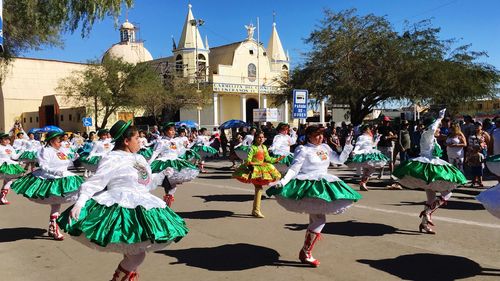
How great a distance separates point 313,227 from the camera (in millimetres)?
6320

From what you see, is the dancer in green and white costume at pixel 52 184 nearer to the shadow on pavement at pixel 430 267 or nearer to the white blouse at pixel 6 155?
the white blouse at pixel 6 155

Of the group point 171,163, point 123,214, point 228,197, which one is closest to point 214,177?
point 228,197

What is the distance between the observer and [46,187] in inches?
321

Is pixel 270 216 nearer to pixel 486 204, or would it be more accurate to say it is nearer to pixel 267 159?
pixel 267 159

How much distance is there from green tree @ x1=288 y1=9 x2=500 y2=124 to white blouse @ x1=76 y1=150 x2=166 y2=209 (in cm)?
1943

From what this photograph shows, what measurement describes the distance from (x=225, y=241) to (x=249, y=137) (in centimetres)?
1057

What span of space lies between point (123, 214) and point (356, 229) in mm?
4937

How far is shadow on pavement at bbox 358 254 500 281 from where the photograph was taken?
5.88 meters

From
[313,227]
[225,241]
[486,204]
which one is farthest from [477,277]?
[225,241]

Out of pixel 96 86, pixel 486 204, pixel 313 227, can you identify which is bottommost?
pixel 313 227

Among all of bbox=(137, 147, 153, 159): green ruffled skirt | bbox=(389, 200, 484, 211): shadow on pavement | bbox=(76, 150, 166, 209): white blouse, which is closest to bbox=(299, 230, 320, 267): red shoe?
bbox=(76, 150, 166, 209): white blouse

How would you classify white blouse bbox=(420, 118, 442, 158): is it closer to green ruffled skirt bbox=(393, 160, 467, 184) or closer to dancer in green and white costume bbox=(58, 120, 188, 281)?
green ruffled skirt bbox=(393, 160, 467, 184)

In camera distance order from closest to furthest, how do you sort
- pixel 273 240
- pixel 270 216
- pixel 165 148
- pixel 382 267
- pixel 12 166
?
pixel 382 267 < pixel 273 240 < pixel 270 216 < pixel 165 148 < pixel 12 166

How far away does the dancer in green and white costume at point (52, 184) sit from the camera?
8117mm
